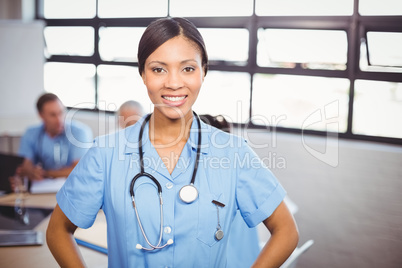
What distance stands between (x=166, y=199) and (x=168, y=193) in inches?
0.7

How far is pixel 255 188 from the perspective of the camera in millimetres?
1091

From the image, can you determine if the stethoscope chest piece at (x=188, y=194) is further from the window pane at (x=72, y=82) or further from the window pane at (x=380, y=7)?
the window pane at (x=72, y=82)

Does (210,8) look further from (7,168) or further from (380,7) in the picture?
(7,168)

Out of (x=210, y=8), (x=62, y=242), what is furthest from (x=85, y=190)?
(x=210, y=8)

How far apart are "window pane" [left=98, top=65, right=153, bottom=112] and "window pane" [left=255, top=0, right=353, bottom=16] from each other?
1334 millimetres

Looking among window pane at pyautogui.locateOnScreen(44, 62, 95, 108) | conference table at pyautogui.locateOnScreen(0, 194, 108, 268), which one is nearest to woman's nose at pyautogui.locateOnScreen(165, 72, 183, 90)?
conference table at pyautogui.locateOnScreen(0, 194, 108, 268)

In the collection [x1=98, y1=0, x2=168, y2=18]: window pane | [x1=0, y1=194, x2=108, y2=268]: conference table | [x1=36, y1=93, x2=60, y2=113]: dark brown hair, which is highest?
[x1=98, y1=0, x2=168, y2=18]: window pane

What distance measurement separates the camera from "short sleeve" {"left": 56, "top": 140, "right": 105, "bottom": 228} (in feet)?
3.41

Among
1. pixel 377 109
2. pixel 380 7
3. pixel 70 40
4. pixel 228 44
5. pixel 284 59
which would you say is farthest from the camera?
pixel 70 40

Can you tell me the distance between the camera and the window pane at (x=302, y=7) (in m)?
2.80

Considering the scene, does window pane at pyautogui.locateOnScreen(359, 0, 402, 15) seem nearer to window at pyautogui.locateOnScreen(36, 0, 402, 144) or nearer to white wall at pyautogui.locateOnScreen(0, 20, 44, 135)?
window at pyautogui.locateOnScreen(36, 0, 402, 144)

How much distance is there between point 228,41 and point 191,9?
44cm

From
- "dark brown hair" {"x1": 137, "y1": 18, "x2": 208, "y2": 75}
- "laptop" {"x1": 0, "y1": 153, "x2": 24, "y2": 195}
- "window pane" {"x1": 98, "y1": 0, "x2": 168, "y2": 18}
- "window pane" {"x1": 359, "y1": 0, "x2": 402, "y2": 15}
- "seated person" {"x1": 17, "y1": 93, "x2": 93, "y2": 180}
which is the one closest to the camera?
"dark brown hair" {"x1": 137, "y1": 18, "x2": 208, "y2": 75}

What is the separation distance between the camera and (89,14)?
3.94m
